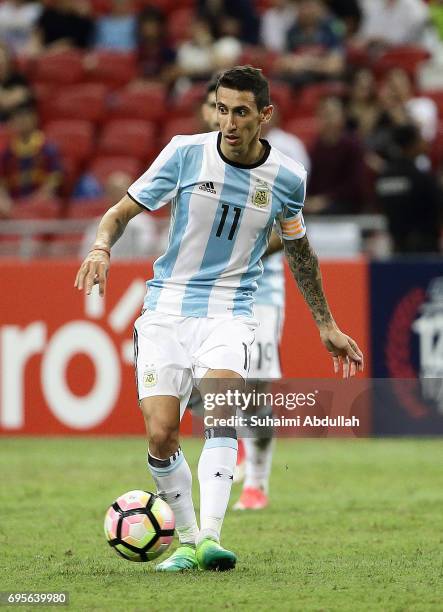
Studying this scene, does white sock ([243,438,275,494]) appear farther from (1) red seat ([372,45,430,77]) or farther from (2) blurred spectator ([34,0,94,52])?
(2) blurred spectator ([34,0,94,52])

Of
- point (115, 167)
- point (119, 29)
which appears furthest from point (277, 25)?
point (115, 167)

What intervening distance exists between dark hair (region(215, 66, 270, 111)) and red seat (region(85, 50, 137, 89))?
11857mm

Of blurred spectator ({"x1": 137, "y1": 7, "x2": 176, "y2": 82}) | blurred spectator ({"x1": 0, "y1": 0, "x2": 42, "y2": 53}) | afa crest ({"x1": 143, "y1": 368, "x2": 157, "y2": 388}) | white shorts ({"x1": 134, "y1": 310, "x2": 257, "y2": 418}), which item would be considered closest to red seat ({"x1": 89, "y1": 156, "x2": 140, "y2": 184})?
blurred spectator ({"x1": 137, "y1": 7, "x2": 176, "y2": 82})

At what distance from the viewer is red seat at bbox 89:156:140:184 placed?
15586 mm

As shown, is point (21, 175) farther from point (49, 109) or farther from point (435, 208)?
point (435, 208)

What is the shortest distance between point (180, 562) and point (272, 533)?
1.50 m

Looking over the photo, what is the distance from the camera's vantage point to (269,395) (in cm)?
609

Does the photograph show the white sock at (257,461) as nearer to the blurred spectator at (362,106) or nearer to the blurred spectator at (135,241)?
the blurred spectator at (135,241)

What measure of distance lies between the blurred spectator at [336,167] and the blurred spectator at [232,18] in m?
3.47

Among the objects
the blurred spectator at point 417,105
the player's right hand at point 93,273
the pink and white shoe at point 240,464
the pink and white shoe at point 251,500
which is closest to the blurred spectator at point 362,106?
the blurred spectator at point 417,105

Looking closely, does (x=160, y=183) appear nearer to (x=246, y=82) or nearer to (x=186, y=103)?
(x=246, y=82)

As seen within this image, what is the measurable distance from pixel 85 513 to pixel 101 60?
34.1ft

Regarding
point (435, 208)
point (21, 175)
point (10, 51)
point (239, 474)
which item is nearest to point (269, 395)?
point (239, 474)

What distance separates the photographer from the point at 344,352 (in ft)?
20.1
